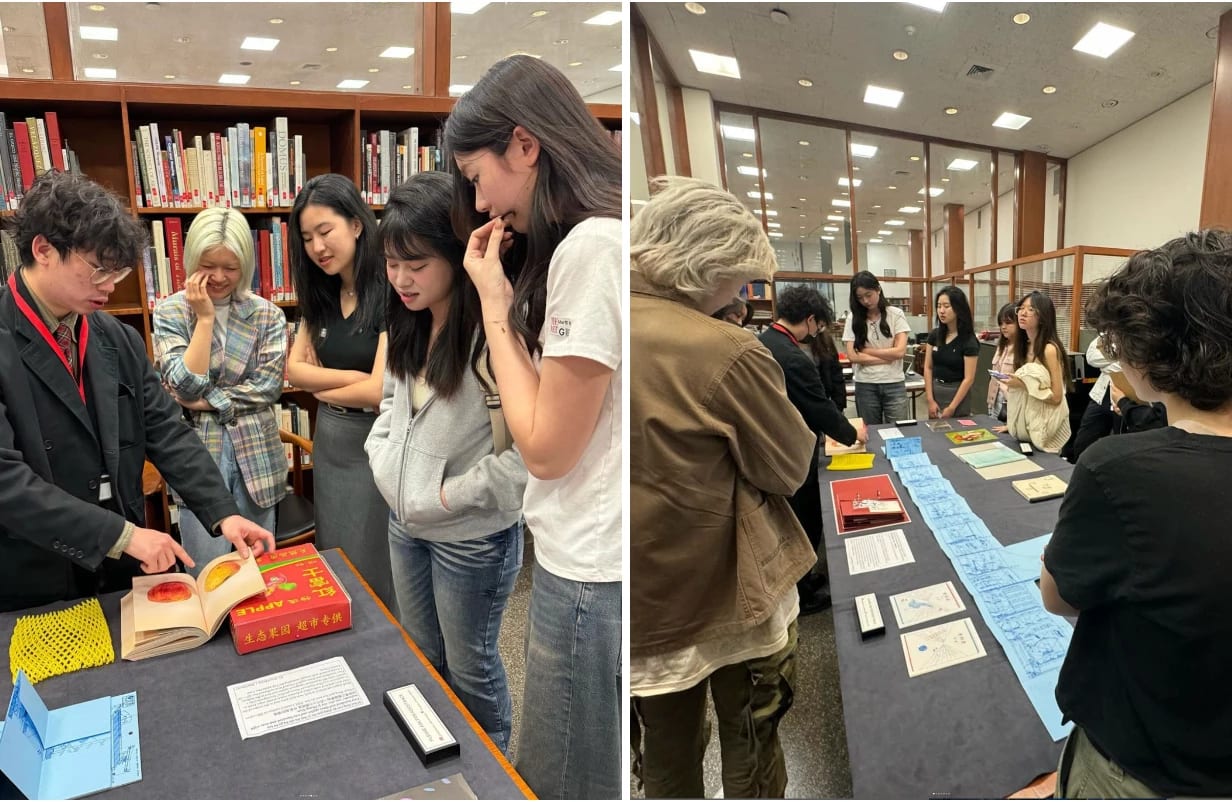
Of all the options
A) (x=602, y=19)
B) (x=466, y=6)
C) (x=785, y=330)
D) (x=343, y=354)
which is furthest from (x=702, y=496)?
(x=466, y=6)

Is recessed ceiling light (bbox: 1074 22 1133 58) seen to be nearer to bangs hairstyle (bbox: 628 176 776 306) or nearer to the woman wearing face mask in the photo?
bangs hairstyle (bbox: 628 176 776 306)

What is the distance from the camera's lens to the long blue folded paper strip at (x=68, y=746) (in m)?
0.73

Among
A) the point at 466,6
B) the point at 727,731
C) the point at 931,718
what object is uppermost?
the point at 466,6

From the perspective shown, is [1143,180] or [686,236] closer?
[686,236]

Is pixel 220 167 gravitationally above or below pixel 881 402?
above

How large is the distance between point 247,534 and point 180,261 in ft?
4.99

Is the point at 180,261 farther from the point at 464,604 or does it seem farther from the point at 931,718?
the point at 931,718

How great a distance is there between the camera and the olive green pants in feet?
3.29

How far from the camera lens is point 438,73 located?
A: 2.64 meters

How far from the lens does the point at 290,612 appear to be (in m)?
1.04

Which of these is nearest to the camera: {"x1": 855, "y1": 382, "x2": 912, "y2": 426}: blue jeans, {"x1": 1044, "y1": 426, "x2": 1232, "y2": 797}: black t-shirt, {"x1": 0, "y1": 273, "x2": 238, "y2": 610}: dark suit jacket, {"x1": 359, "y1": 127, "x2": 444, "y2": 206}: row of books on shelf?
{"x1": 1044, "y1": 426, "x2": 1232, "y2": 797}: black t-shirt

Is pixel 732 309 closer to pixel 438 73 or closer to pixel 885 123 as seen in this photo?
pixel 885 123

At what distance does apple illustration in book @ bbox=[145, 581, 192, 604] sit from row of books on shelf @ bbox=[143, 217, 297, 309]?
1.30 m

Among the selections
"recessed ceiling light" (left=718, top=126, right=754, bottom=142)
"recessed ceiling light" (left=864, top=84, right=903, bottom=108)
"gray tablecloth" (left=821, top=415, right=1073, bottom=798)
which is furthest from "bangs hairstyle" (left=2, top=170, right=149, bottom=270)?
"gray tablecloth" (left=821, top=415, right=1073, bottom=798)
